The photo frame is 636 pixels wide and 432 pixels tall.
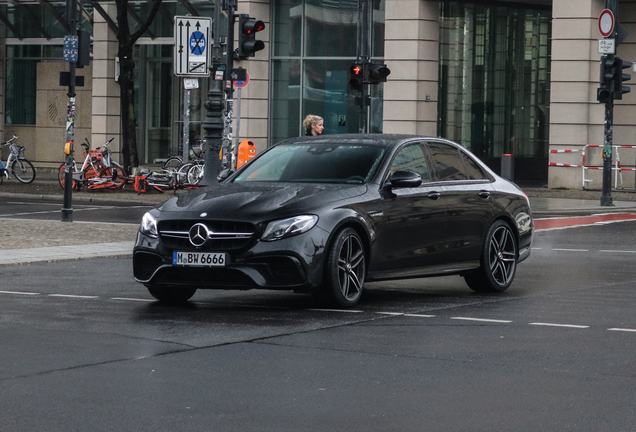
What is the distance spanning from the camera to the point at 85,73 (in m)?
40.3

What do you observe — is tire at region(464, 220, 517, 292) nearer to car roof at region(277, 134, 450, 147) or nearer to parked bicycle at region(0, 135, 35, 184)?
car roof at region(277, 134, 450, 147)

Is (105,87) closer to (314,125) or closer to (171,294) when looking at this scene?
(314,125)

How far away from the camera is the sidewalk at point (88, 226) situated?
15547 mm

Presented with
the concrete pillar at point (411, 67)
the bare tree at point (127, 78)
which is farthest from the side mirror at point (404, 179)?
the concrete pillar at point (411, 67)

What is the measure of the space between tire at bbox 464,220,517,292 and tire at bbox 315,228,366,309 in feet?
5.54

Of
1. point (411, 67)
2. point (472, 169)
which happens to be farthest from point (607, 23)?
point (472, 169)

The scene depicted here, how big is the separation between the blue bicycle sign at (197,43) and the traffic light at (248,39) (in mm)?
2617

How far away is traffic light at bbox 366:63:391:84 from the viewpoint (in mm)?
25766

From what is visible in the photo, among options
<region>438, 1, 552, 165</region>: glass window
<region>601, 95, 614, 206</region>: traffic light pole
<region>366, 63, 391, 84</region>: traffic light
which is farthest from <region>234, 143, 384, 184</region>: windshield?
<region>438, 1, 552, 165</region>: glass window

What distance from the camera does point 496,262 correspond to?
1202 cm

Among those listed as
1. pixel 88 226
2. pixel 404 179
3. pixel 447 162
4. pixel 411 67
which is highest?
pixel 411 67

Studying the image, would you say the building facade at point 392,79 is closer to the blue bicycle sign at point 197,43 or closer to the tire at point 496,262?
the blue bicycle sign at point 197,43

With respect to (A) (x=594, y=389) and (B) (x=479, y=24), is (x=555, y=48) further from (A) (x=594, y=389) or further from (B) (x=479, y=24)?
(A) (x=594, y=389)

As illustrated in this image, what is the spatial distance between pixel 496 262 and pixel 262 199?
2.81 m
